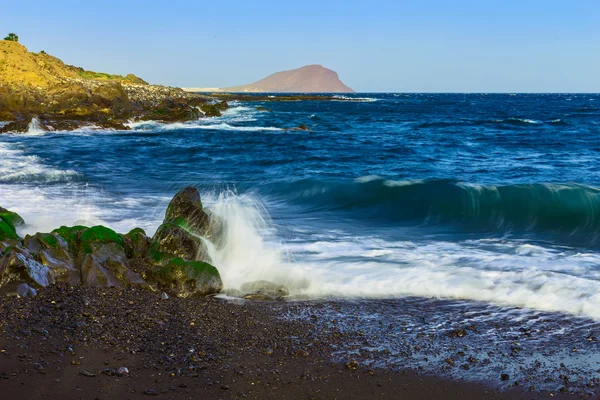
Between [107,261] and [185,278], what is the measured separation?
1010mm

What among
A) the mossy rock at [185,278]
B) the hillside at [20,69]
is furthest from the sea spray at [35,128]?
the mossy rock at [185,278]

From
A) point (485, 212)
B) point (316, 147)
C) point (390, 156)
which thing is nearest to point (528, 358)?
point (485, 212)

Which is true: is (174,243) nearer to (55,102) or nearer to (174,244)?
(174,244)

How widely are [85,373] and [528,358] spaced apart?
3574 mm

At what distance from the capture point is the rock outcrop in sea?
245 inches

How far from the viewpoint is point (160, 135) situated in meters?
32.2

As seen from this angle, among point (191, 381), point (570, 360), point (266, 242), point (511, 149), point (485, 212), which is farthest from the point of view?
point (511, 149)

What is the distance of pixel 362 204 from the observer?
14320 mm

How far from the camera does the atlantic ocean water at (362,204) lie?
7484mm

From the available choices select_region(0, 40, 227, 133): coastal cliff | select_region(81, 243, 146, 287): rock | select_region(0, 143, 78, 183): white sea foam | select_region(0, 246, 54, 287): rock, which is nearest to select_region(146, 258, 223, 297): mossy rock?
select_region(81, 243, 146, 287): rock

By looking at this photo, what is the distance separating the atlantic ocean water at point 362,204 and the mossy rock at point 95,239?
1333 mm

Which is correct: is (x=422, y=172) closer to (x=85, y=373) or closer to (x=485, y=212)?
(x=485, y=212)

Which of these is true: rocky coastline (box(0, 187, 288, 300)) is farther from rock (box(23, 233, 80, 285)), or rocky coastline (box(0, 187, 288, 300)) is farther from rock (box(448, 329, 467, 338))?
rock (box(448, 329, 467, 338))

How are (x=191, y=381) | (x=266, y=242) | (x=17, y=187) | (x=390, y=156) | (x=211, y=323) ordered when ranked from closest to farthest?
(x=191, y=381), (x=211, y=323), (x=266, y=242), (x=17, y=187), (x=390, y=156)
